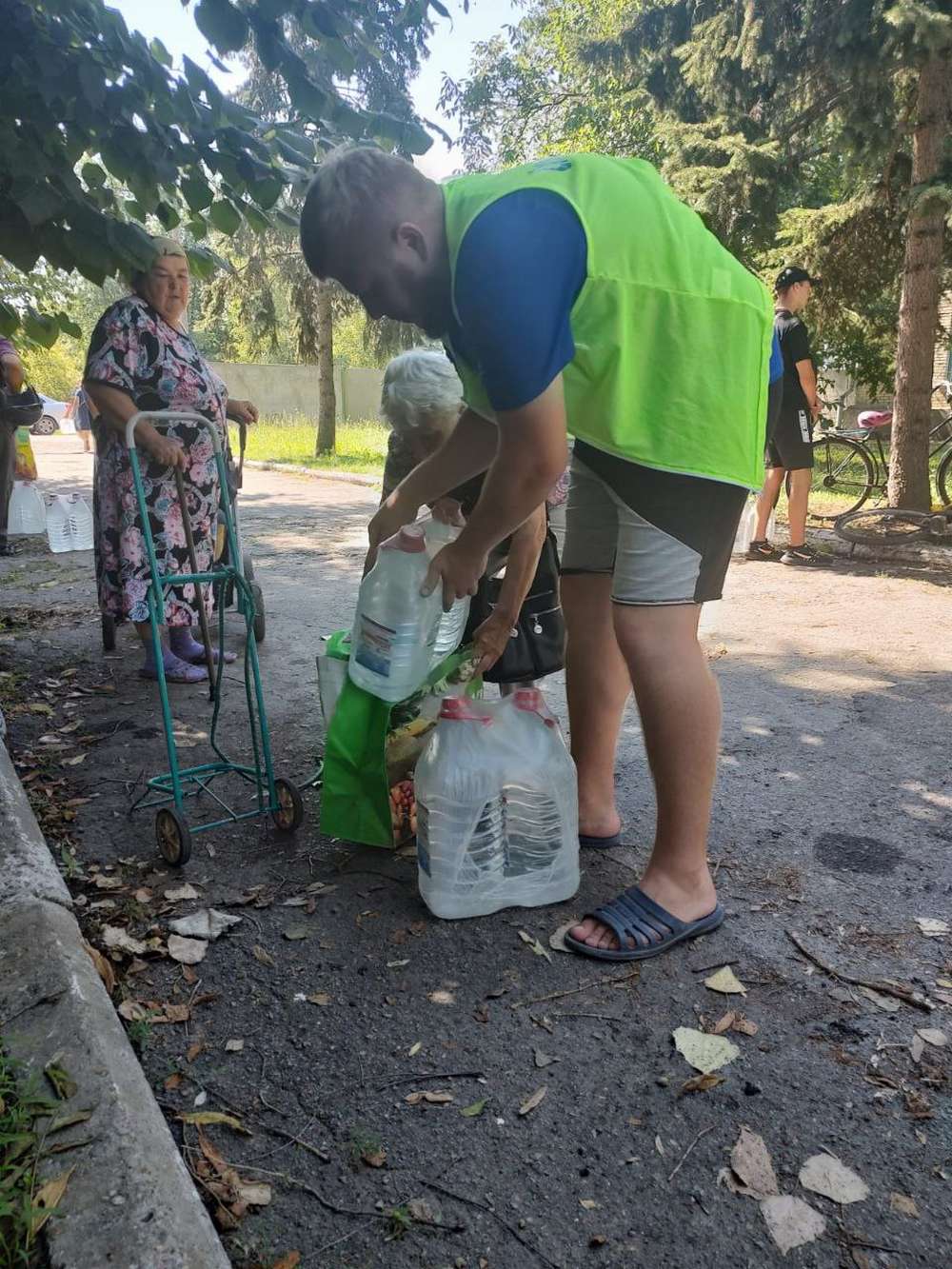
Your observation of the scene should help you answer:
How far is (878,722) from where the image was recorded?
155 inches

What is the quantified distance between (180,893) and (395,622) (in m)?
0.93

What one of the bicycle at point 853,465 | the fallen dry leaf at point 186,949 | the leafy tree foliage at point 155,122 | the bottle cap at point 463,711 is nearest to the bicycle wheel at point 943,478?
the bicycle at point 853,465

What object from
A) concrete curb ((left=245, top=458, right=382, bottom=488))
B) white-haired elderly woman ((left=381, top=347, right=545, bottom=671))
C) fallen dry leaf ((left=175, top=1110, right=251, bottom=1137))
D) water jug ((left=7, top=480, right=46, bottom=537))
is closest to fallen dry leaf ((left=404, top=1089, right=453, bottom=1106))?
fallen dry leaf ((left=175, top=1110, right=251, bottom=1137))

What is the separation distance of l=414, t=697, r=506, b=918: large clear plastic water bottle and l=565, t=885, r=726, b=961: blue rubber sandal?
0.27 m

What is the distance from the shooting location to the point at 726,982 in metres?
2.25

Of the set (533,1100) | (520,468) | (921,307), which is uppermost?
(921,307)

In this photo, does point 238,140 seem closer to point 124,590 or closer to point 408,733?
point 124,590

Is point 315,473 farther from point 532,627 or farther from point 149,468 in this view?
point 532,627

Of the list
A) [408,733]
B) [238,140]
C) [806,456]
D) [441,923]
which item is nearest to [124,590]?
[238,140]

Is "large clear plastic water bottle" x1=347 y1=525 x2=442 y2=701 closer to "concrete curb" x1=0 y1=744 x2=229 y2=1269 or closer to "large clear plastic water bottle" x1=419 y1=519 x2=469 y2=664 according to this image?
"large clear plastic water bottle" x1=419 y1=519 x2=469 y2=664

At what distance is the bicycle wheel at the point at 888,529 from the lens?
25.0 feet

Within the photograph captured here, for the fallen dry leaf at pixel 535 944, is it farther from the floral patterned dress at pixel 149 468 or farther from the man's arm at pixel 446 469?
the floral patterned dress at pixel 149 468

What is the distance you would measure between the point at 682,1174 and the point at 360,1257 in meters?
0.55

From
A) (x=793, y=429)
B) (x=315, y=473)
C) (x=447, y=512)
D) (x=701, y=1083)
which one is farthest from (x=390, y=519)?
(x=315, y=473)
